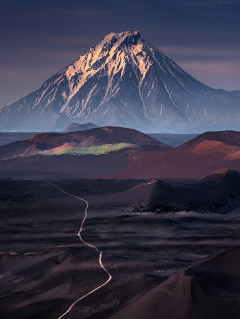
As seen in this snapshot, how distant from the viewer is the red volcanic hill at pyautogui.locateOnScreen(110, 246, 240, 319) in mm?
7887

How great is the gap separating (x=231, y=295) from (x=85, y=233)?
40.9 ft

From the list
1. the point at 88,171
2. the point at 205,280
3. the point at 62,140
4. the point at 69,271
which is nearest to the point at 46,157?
the point at 88,171

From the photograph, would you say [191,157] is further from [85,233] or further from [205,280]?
[205,280]

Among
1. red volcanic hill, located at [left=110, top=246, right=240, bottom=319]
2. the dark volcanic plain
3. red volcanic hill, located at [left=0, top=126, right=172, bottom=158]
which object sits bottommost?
the dark volcanic plain

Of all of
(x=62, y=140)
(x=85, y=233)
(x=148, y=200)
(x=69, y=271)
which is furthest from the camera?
(x=62, y=140)

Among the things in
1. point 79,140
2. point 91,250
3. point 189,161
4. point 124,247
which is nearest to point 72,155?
point 79,140

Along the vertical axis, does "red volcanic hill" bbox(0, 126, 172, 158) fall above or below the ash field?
above

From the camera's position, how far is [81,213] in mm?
25422

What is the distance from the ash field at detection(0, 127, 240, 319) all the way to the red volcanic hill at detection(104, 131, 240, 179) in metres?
0.45

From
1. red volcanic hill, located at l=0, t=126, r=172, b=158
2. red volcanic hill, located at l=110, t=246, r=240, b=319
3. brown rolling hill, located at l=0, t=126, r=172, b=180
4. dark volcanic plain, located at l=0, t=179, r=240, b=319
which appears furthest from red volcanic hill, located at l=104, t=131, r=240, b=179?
red volcanic hill, located at l=110, t=246, r=240, b=319

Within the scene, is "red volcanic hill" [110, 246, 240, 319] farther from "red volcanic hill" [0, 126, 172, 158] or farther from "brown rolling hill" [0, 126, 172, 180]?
"red volcanic hill" [0, 126, 172, 158]

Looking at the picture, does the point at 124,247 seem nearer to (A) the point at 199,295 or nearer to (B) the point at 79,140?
(A) the point at 199,295

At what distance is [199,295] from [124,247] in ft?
27.3

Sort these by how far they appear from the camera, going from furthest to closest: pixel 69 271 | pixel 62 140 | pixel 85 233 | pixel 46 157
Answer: pixel 62 140 < pixel 46 157 < pixel 85 233 < pixel 69 271
